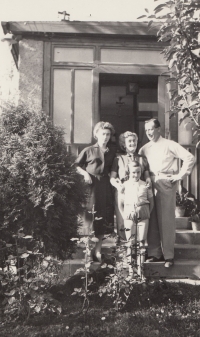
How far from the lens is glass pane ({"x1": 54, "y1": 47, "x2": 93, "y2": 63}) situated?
25.3ft

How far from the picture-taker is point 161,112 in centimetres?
775

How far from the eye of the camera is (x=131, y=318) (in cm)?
425

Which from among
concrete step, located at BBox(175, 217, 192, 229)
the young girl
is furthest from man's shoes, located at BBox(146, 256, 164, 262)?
concrete step, located at BBox(175, 217, 192, 229)

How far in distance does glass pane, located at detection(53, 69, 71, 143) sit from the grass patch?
3.60 meters

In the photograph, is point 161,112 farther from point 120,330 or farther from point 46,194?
point 120,330

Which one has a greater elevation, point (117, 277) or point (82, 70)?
point (82, 70)

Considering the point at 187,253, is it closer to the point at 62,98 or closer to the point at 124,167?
the point at 124,167

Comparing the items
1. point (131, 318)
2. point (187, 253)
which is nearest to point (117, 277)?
point (131, 318)

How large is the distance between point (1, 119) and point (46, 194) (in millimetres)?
986

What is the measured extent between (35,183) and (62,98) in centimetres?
358

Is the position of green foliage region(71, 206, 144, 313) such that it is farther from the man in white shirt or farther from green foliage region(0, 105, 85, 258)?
the man in white shirt

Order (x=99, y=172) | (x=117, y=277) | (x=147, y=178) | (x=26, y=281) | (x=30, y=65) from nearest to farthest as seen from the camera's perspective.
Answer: (x=26, y=281) < (x=117, y=277) < (x=147, y=178) < (x=99, y=172) < (x=30, y=65)

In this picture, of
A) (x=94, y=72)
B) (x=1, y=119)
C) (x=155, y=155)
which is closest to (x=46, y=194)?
(x=1, y=119)

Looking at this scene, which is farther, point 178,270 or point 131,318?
point 178,270
